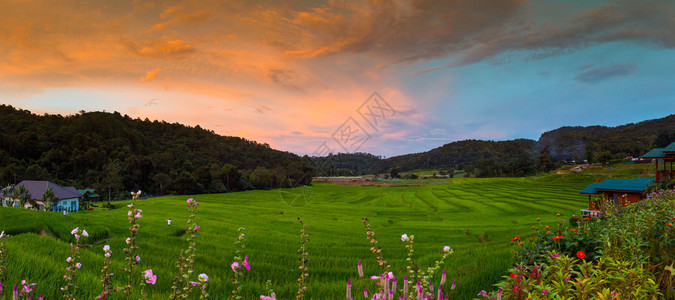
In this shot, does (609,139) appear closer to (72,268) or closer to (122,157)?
(72,268)

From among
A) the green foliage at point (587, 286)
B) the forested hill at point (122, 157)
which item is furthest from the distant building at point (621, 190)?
the forested hill at point (122, 157)

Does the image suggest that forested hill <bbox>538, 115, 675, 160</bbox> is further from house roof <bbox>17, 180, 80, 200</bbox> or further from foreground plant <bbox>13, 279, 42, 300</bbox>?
house roof <bbox>17, 180, 80, 200</bbox>

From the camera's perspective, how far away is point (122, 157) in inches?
4899

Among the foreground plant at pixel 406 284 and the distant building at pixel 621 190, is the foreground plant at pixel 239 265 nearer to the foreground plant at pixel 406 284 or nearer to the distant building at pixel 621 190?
the foreground plant at pixel 406 284

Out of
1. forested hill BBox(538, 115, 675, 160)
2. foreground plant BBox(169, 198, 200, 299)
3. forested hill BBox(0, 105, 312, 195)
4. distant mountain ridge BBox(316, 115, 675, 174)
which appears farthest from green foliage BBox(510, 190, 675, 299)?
forested hill BBox(538, 115, 675, 160)

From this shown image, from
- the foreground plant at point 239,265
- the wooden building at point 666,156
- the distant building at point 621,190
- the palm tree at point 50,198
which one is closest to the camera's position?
the foreground plant at point 239,265

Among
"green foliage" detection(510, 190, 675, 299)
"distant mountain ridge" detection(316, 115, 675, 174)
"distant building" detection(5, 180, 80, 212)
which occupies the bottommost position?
"distant building" detection(5, 180, 80, 212)

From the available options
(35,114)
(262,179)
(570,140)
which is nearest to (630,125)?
(570,140)

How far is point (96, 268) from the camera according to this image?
562cm

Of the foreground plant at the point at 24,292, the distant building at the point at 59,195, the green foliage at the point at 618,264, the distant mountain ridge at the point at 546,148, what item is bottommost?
the distant building at the point at 59,195

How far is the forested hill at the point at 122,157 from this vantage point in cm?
10100

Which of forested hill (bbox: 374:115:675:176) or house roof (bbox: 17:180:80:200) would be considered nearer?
house roof (bbox: 17:180:80:200)

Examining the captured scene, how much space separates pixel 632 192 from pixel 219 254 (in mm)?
44637

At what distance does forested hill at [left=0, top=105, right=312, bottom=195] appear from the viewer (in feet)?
331
